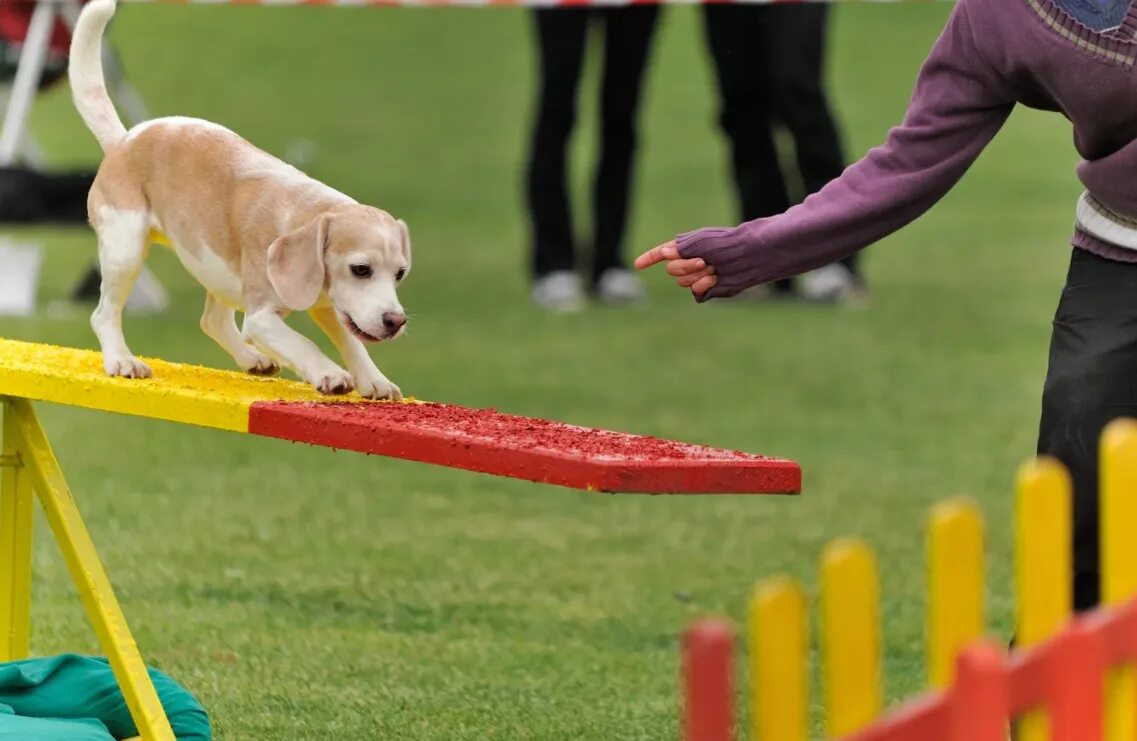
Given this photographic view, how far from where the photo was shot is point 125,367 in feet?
12.5

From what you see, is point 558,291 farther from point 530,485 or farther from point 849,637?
point 849,637

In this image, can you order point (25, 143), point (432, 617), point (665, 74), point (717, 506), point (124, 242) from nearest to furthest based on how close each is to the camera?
point (124, 242) < point (432, 617) < point (717, 506) < point (25, 143) < point (665, 74)

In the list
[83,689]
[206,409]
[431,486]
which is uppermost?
[206,409]

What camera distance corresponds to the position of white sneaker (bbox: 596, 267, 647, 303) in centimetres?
1093

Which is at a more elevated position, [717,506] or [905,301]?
[717,506]

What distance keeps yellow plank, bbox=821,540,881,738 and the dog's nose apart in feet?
4.60

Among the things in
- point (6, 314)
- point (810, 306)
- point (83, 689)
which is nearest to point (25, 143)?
point (6, 314)

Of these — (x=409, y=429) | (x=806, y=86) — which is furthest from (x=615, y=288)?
(x=409, y=429)

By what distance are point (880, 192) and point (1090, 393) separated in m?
0.48

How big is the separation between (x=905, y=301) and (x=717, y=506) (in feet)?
14.3

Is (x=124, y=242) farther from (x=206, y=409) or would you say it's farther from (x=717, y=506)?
(x=717, y=506)

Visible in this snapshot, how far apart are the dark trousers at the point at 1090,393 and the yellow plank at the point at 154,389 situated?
3.96ft

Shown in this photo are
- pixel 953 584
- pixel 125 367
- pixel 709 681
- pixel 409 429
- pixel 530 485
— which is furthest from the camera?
pixel 530 485

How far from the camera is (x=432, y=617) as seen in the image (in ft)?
18.1
